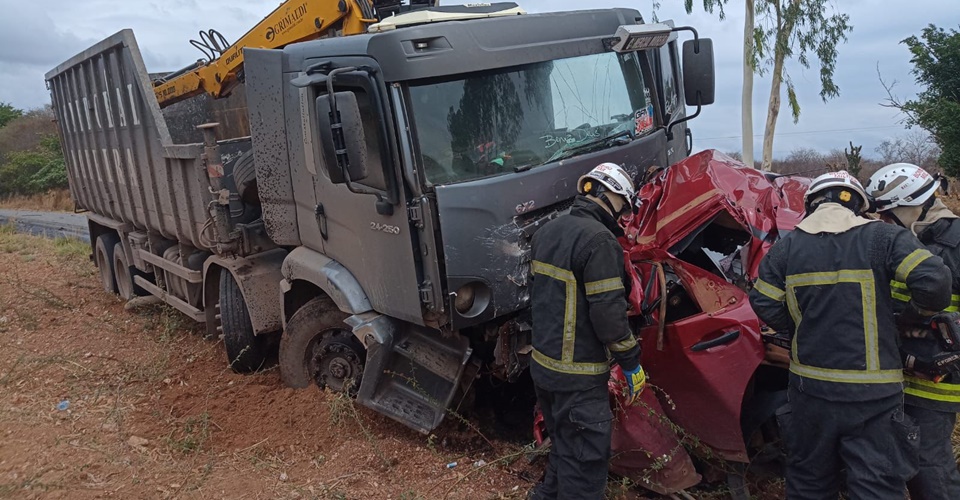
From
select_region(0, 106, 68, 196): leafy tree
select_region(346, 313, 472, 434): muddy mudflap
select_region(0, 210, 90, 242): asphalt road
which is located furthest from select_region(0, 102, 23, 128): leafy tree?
select_region(346, 313, 472, 434): muddy mudflap

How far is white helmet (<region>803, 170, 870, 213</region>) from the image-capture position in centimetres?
300

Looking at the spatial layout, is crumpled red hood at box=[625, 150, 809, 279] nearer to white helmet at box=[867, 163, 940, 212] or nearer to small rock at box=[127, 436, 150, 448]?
white helmet at box=[867, 163, 940, 212]

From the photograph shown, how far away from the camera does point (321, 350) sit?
4727 mm

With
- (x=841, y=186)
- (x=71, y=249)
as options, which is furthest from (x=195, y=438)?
(x=71, y=249)

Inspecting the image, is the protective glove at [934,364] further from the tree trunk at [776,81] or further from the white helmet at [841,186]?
the tree trunk at [776,81]

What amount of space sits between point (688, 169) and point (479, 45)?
1258 millimetres

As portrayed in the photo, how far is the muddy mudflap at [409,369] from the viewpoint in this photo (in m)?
4.05

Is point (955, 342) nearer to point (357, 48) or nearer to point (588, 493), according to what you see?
point (588, 493)

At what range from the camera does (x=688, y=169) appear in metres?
3.87

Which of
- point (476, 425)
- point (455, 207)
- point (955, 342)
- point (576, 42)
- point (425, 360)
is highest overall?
point (576, 42)

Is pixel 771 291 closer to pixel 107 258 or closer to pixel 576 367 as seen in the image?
pixel 576 367

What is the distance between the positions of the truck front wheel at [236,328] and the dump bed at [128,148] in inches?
16.0

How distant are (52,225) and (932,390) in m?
20.8

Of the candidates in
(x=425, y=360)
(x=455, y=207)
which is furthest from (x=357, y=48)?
(x=425, y=360)
